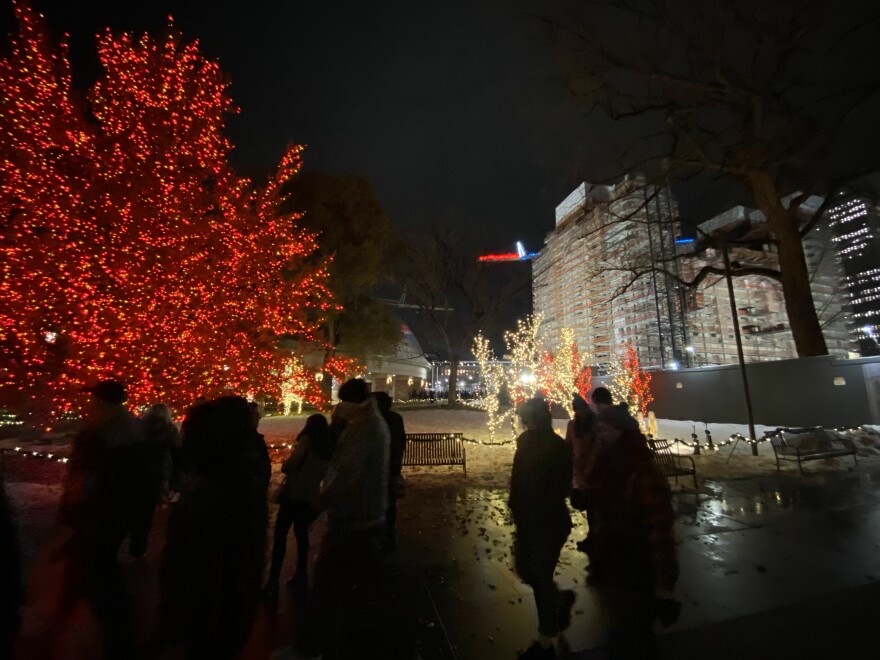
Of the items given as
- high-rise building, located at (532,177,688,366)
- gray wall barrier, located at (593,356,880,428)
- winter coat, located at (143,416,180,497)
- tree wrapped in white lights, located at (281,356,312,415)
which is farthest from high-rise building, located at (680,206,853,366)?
winter coat, located at (143,416,180,497)

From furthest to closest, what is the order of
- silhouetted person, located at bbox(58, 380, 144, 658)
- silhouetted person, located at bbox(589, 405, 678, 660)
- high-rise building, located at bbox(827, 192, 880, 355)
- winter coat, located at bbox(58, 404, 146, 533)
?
high-rise building, located at bbox(827, 192, 880, 355) → silhouetted person, located at bbox(589, 405, 678, 660) → winter coat, located at bbox(58, 404, 146, 533) → silhouetted person, located at bbox(58, 380, 144, 658)

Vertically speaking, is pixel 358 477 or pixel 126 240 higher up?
pixel 126 240

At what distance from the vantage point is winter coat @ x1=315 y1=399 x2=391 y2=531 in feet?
10.7

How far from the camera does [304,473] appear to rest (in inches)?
158

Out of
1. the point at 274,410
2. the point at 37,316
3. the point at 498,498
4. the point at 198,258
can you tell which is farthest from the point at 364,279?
the point at 498,498

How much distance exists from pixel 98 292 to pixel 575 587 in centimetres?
952

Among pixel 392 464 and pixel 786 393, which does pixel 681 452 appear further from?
pixel 392 464

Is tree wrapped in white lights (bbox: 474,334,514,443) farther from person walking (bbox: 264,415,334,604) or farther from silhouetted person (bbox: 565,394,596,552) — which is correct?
person walking (bbox: 264,415,334,604)

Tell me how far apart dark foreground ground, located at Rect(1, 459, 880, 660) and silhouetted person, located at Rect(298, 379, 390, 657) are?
170 millimetres

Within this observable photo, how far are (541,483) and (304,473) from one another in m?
2.31

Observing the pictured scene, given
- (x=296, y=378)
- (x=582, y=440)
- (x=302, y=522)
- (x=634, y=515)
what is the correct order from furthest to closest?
(x=296, y=378), (x=582, y=440), (x=302, y=522), (x=634, y=515)

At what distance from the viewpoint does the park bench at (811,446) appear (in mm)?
8797

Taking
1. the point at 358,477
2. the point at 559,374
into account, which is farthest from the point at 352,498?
the point at 559,374

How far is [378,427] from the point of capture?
11.5 feet
